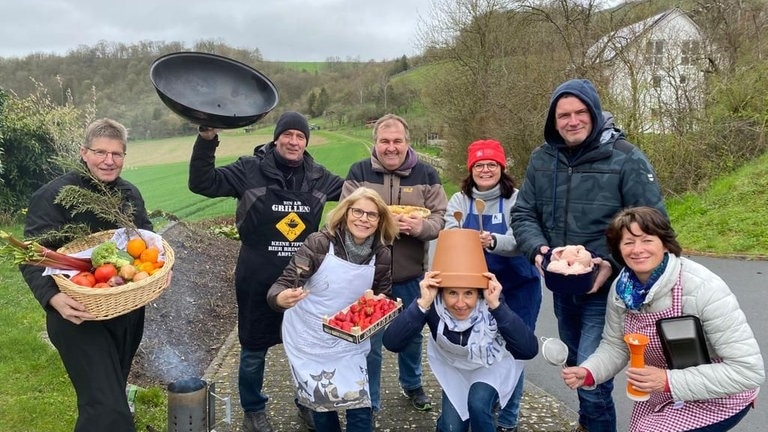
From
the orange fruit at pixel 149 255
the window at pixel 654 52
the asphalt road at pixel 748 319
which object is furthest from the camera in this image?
the window at pixel 654 52

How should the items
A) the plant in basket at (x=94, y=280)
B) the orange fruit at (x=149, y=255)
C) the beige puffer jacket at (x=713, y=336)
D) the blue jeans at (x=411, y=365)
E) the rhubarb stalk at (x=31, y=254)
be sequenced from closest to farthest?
the beige puffer jacket at (x=713, y=336) → the rhubarb stalk at (x=31, y=254) → the plant in basket at (x=94, y=280) → the orange fruit at (x=149, y=255) → the blue jeans at (x=411, y=365)

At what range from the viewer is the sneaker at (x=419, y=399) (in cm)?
470

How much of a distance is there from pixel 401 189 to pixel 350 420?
5.32ft

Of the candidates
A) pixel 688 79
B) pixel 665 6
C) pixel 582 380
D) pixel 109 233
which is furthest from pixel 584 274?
pixel 665 6

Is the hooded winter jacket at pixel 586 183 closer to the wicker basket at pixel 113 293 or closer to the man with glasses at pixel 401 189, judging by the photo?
the man with glasses at pixel 401 189

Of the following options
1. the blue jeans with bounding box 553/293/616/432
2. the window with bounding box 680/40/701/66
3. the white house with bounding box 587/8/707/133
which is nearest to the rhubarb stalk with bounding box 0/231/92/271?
the blue jeans with bounding box 553/293/616/432

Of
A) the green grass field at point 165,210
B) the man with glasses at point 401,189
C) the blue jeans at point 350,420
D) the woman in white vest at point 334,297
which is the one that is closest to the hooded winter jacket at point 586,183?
the man with glasses at point 401,189

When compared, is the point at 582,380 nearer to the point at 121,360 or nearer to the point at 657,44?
the point at 121,360

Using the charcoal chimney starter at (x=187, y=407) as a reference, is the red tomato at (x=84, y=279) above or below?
above

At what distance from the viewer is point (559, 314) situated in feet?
11.9

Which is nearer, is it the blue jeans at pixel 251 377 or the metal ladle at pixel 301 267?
the metal ladle at pixel 301 267

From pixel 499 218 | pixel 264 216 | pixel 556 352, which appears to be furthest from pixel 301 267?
pixel 556 352

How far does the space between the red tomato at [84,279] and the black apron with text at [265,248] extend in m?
1.25

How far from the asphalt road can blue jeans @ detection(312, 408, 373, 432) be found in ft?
6.94
